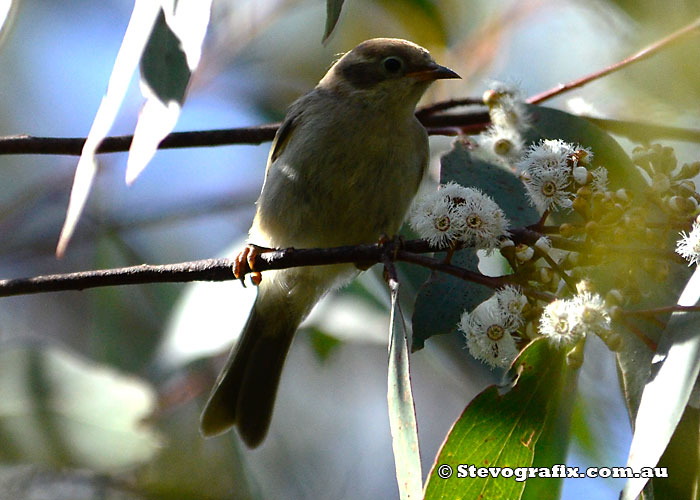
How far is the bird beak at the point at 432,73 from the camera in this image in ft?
10.5

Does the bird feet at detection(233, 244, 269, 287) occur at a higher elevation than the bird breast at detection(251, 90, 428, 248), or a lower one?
lower

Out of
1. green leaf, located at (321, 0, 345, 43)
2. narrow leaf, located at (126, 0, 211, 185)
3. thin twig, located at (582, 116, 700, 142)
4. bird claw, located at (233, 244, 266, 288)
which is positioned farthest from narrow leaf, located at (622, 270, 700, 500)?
bird claw, located at (233, 244, 266, 288)

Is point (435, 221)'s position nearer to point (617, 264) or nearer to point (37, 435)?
point (617, 264)

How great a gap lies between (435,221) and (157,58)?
0.75 metres

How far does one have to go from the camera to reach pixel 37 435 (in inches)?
118

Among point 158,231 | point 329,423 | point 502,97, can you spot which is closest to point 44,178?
point 158,231

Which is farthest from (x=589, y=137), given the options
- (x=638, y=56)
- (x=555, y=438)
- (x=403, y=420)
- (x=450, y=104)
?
(x=403, y=420)

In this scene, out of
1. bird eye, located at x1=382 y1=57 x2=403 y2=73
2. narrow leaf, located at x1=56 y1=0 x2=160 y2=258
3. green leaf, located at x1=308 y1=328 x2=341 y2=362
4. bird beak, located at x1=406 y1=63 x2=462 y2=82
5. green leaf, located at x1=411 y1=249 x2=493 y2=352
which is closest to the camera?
narrow leaf, located at x1=56 y1=0 x2=160 y2=258

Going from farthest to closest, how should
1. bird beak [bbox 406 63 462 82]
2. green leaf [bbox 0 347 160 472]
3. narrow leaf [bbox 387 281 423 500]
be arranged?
bird beak [bbox 406 63 462 82] → green leaf [bbox 0 347 160 472] → narrow leaf [bbox 387 281 423 500]

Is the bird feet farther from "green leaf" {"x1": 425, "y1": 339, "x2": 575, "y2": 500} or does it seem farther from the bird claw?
"green leaf" {"x1": 425, "y1": 339, "x2": 575, "y2": 500}

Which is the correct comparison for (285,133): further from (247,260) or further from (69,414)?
(69,414)

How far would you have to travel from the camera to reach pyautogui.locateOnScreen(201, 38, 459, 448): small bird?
307cm

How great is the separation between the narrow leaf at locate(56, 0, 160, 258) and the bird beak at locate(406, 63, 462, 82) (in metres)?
1.54

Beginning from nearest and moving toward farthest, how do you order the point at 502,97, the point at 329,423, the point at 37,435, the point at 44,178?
the point at 502,97, the point at 37,435, the point at 329,423, the point at 44,178
